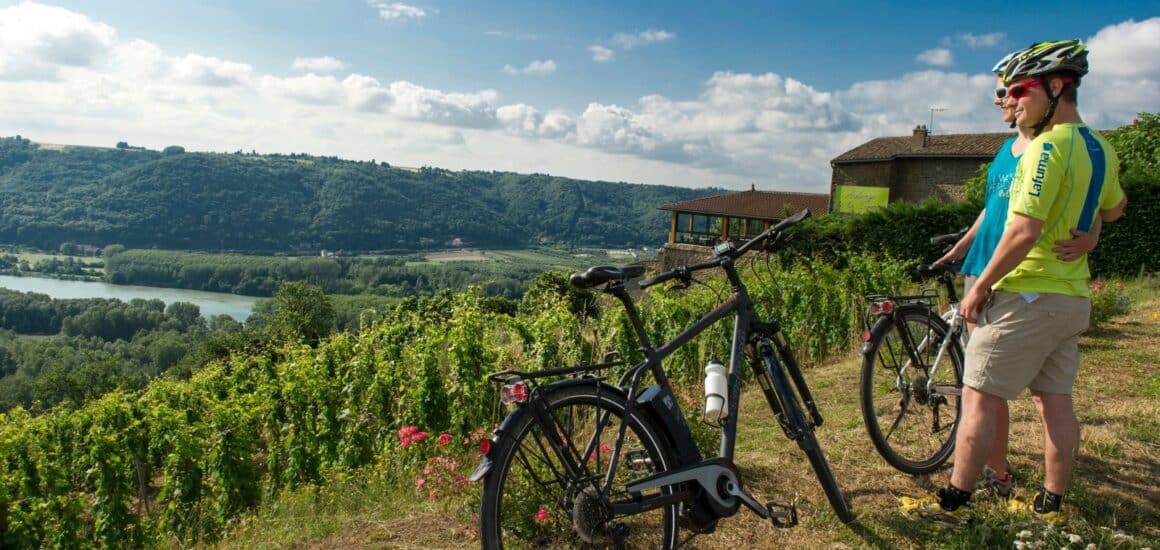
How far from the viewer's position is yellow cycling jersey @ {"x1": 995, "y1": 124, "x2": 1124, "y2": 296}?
7.98 ft

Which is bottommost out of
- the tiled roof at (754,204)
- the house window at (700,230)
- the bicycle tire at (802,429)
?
the bicycle tire at (802,429)

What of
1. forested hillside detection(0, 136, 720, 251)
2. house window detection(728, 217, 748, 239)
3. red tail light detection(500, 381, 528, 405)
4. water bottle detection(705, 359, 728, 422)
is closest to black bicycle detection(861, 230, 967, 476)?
water bottle detection(705, 359, 728, 422)

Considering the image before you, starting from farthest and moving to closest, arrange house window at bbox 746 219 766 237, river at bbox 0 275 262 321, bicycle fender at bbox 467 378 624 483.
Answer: river at bbox 0 275 262 321
house window at bbox 746 219 766 237
bicycle fender at bbox 467 378 624 483

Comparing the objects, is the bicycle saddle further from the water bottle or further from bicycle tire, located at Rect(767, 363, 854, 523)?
bicycle tire, located at Rect(767, 363, 854, 523)

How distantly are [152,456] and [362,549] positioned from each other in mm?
7094

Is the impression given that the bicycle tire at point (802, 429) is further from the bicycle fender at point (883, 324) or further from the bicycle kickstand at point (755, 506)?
the bicycle fender at point (883, 324)

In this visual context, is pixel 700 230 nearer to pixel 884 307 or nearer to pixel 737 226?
pixel 737 226

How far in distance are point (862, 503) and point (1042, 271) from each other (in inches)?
52.6

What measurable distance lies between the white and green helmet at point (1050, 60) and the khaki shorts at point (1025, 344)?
82 cm

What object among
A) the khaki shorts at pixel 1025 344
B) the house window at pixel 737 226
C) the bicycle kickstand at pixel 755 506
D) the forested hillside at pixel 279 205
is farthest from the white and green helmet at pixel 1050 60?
the forested hillside at pixel 279 205

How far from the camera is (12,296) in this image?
83812mm

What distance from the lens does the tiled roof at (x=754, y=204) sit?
41241mm

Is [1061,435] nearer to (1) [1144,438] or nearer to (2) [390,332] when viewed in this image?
(1) [1144,438]

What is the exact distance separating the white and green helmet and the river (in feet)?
318
